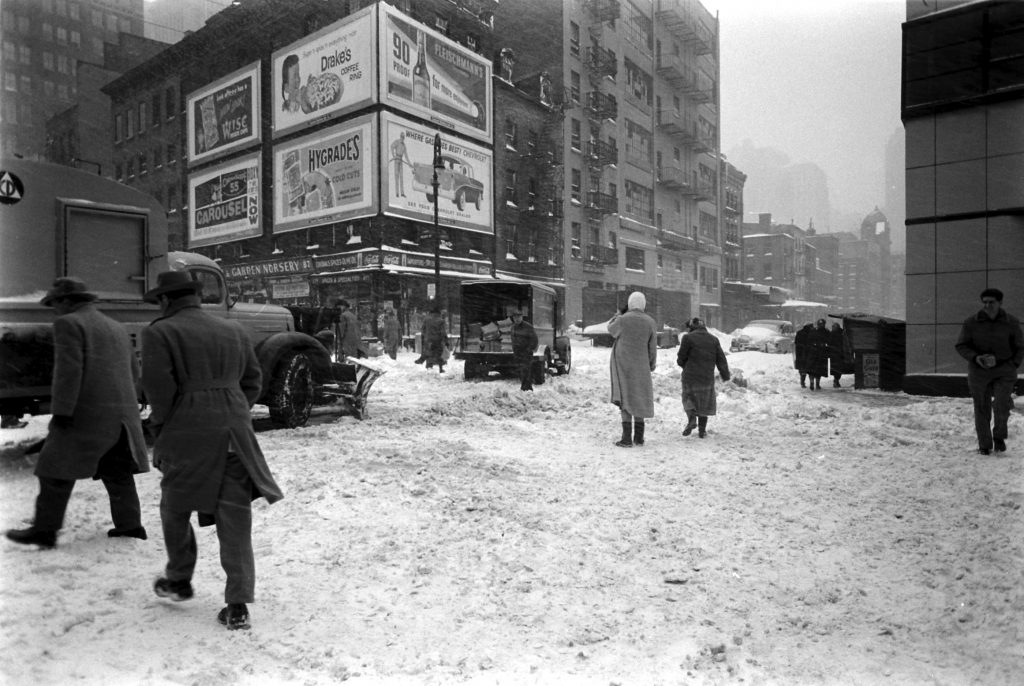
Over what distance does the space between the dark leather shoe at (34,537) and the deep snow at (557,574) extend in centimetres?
8

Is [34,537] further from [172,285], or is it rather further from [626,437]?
[626,437]

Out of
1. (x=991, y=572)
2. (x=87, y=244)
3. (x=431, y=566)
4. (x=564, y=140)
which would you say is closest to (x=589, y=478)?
(x=431, y=566)

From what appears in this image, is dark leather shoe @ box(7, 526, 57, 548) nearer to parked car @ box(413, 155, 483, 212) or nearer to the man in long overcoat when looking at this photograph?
the man in long overcoat

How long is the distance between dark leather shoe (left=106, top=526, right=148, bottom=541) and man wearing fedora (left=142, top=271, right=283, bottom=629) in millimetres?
1048

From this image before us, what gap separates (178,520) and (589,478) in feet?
13.6

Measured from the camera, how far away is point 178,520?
3152mm

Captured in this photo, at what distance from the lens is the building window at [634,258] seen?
4693cm

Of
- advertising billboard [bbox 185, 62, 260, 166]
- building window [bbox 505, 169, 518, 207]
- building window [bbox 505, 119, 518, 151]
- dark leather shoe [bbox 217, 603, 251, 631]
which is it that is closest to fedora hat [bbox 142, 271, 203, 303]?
dark leather shoe [bbox 217, 603, 251, 631]

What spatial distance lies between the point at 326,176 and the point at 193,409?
95.9 ft

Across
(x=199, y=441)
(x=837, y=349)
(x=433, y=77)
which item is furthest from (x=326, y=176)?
(x=199, y=441)

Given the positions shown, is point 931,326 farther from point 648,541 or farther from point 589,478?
point 648,541

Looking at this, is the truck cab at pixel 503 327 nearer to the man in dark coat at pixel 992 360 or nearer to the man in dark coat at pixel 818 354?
the man in dark coat at pixel 818 354

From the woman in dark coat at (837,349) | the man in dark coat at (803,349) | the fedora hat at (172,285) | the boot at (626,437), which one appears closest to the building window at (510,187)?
the man in dark coat at (803,349)

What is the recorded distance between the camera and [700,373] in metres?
8.92
